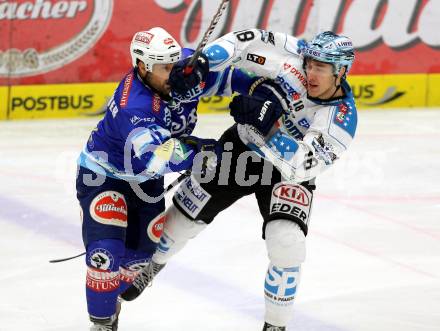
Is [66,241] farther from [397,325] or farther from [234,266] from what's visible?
[397,325]

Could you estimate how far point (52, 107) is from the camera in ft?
33.3

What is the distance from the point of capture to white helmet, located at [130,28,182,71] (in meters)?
5.09

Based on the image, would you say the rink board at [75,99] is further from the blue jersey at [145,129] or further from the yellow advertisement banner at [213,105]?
the blue jersey at [145,129]

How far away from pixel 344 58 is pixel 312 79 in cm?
18

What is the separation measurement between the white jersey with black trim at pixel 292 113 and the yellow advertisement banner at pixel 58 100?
4829 millimetres

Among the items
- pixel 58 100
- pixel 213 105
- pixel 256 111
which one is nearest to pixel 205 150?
pixel 256 111

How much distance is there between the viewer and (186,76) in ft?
16.5

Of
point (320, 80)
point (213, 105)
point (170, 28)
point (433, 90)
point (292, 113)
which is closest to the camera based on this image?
point (320, 80)

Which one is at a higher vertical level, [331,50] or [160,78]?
[331,50]

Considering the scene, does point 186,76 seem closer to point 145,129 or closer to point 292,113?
point 145,129

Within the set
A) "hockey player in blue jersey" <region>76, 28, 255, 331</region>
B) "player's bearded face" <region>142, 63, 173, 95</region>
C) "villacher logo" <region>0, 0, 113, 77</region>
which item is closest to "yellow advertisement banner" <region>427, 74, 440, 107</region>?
"villacher logo" <region>0, 0, 113, 77</region>

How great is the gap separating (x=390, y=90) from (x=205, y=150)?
6415mm

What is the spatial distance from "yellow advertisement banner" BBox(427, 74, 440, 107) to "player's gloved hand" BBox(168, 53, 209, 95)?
658 cm

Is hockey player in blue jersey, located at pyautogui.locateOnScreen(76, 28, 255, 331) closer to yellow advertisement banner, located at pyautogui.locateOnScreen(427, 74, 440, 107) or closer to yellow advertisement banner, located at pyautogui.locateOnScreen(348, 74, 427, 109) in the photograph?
yellow advertisement banner, located at pyautogui.locateOnScreen(348, 74, 427, 109)
